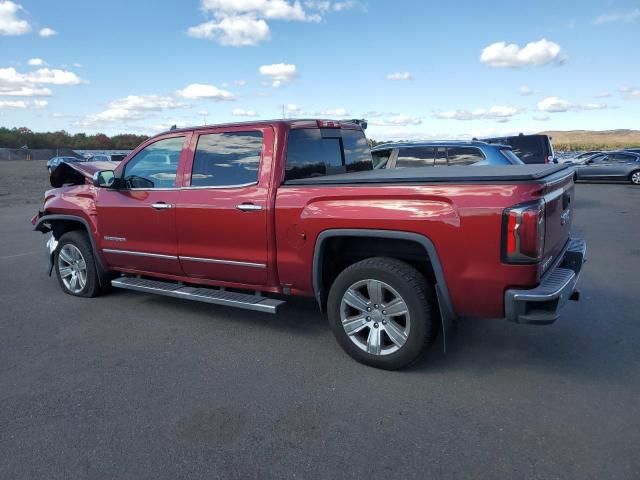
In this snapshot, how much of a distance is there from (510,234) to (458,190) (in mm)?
439

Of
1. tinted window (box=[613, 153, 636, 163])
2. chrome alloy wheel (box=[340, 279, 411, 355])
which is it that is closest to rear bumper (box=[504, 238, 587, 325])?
chrome alloy wheel (box=[340, 279, 411, 355])

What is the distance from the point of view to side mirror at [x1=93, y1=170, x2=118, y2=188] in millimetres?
5309

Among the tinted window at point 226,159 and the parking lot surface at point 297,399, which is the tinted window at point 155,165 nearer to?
the tinted window at point 226,159

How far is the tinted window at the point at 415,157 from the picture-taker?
960 centimetres

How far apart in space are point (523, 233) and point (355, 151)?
2725 mm

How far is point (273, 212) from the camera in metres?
4.22

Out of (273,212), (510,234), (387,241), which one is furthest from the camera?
(273,212)

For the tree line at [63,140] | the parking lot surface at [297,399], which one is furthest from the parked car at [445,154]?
the tree line at [63,140]

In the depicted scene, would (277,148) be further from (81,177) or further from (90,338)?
(81,177)

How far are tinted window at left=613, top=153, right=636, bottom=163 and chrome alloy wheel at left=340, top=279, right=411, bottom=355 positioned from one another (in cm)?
2393

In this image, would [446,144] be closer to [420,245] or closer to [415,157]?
[415,157]

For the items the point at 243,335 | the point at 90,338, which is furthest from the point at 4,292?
the point at 243,335

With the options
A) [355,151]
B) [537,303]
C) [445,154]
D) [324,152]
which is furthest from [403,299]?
[445,154]

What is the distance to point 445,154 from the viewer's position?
9.49 metres
